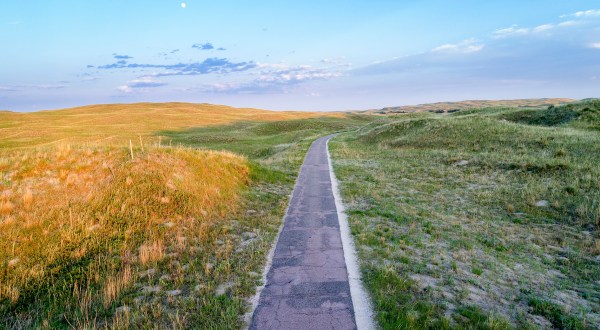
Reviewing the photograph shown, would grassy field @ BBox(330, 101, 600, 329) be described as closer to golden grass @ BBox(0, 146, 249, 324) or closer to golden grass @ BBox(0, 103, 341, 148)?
golden grass @ BBox(0, 146, 249, 324)

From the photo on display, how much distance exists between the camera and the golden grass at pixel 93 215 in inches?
277

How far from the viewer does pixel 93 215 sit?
9.52 m

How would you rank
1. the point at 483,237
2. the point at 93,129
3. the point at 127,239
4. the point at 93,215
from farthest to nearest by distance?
the point at 93,129
the point at 483,237
the point at 93,215
the point at 127,239

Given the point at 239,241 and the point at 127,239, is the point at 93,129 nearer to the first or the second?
the point at 127,239

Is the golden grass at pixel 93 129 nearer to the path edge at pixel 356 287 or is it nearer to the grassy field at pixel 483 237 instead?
the grassy field at pixel 483 237

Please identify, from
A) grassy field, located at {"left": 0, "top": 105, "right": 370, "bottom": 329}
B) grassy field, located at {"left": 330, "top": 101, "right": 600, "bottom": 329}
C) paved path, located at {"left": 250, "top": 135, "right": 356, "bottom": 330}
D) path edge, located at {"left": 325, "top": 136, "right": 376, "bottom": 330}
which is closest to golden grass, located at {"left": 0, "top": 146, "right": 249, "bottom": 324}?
grassy field, located at {"left": 0, "top": 105, "right": 370, "bottom": 329}

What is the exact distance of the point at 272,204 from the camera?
14156 mm

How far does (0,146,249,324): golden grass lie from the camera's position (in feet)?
23.0

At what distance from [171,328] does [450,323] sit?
15.4 ft

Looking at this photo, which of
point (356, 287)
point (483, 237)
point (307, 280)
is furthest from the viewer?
point (483, 237)

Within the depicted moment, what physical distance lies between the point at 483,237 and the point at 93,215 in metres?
11.7

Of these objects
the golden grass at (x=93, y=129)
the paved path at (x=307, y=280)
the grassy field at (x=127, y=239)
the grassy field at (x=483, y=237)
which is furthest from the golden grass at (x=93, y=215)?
the golden grass at (x=93, y=129)

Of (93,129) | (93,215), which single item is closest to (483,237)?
(93,215)

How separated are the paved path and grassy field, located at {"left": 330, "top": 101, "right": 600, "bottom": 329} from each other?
2.20ft
